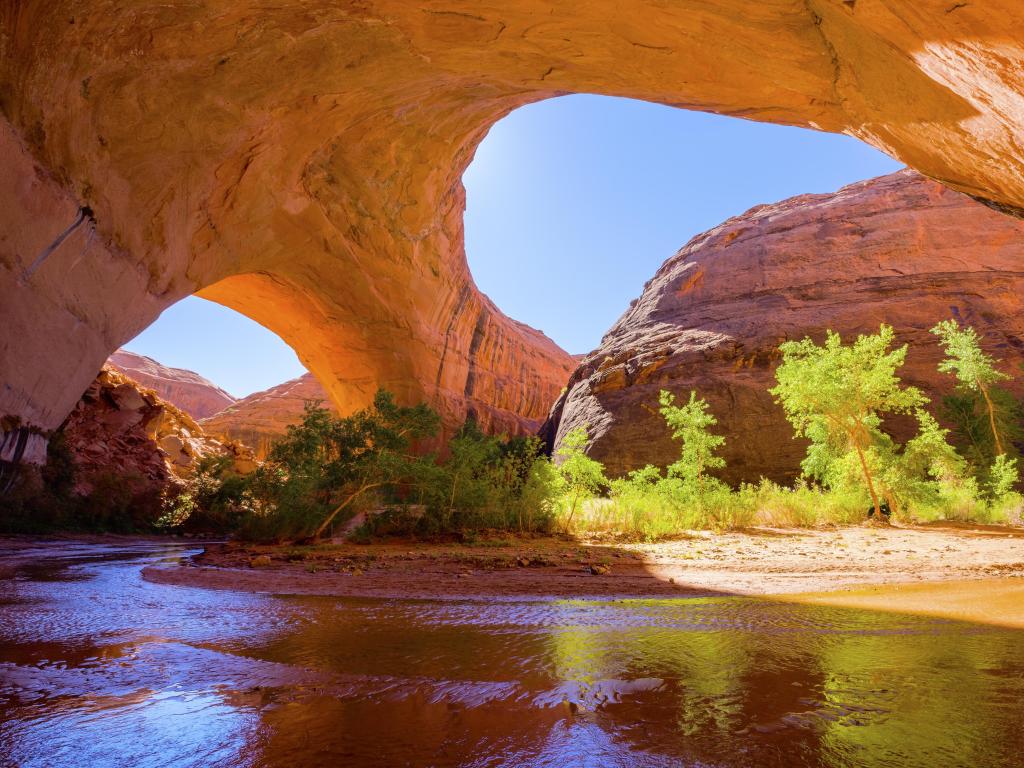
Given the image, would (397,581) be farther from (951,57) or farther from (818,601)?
(951,57)

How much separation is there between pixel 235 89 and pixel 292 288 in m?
8.07

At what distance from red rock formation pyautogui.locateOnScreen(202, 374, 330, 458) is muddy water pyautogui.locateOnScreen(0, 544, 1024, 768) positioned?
35059 mm

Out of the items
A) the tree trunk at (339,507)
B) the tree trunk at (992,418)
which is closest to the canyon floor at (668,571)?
the tree trunk at (339,507)

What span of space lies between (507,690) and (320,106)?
11.0 meters

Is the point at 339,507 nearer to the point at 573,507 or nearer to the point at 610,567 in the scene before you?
the point at 573,507

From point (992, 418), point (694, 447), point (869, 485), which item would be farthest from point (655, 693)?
point (992, 418)

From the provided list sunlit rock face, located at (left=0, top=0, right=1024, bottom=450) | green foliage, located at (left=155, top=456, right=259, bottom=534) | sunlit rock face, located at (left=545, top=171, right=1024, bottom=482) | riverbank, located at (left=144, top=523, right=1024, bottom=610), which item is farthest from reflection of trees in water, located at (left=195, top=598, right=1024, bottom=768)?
sunlit rock face, located at (left=545, top=171, right=1024, bottom=482)

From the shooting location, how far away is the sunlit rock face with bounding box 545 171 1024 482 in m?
18.8

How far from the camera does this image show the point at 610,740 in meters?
1.12

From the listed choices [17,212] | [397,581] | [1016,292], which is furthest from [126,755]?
[1016,292]

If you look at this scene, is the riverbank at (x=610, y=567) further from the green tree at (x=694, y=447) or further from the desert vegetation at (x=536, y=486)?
the green tree at (x=694, y=447)

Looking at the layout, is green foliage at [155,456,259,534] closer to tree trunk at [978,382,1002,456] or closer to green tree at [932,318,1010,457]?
green tree at [932,318,1010,457]

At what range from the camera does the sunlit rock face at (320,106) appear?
4598mm

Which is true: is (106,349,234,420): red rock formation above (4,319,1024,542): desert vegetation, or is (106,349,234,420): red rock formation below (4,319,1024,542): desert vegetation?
above
